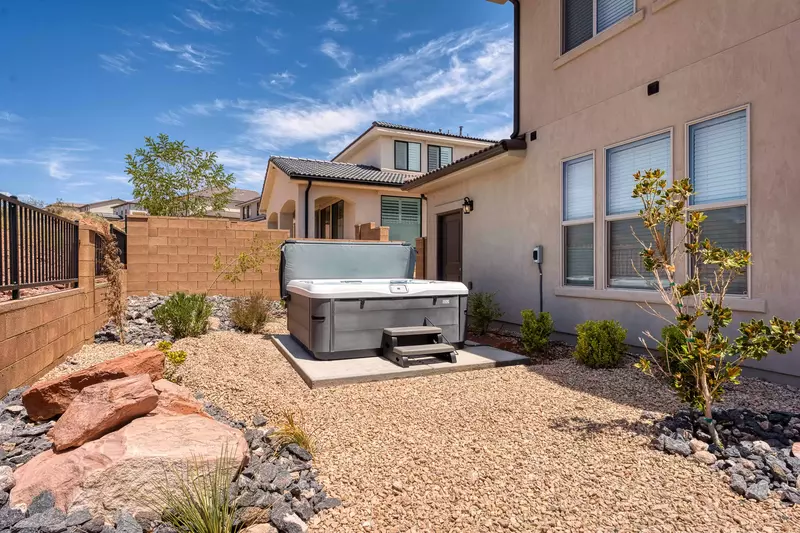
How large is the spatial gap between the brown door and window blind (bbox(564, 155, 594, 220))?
2.85 m

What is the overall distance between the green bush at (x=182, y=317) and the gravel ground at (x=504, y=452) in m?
1.52

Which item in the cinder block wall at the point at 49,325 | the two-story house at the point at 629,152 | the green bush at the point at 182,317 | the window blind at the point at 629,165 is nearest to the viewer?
the cinder block wall at the point at 49,325

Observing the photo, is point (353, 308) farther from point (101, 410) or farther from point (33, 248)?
point (33, 248)

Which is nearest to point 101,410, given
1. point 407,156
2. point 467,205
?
point 467,205

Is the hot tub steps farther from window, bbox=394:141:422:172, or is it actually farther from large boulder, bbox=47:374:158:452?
window, bbox=394:141:422:172

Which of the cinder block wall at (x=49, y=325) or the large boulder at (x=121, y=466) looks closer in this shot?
the large boulder at (x=121, y=466)

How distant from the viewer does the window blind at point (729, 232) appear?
415cm

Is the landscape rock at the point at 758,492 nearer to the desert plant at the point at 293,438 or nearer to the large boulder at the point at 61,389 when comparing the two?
the desert plant at the point at 293,438

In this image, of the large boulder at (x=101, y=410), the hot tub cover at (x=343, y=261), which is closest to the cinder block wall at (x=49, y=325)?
the large boulder at (x=101, y=410)

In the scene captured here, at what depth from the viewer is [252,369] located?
478 cm

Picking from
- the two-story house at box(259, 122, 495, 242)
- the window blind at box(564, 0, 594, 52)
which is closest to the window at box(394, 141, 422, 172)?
the two-story house at box(259, 122, 495, 242)

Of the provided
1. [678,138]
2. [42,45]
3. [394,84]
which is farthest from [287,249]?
[394,84]

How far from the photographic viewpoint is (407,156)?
17.2 metres

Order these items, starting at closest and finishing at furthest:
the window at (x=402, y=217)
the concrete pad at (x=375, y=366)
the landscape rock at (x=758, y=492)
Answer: the landscape rock at (x=758, y=492) → the concrete pad at (x=375, y=366) → the window at (x=402, y=217)
